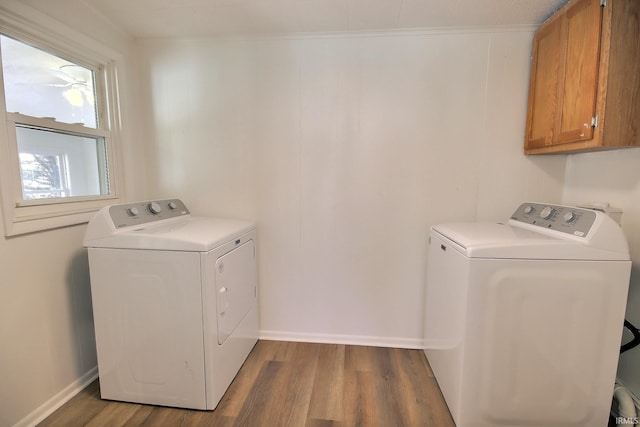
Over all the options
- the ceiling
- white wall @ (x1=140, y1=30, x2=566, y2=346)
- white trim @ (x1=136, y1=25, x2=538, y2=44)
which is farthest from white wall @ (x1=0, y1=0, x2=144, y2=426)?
white wall @ (x1=140, y1=30, x2=566, y2=346)

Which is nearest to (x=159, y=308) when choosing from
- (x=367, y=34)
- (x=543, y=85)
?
(x=367, y=34)

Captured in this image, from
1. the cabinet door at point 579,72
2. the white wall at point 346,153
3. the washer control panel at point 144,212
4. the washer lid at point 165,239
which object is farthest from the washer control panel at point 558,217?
the washer control panel at point 144,212

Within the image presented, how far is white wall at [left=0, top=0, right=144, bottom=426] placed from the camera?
1.34 metres

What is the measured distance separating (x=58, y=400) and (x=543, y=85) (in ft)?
10.6

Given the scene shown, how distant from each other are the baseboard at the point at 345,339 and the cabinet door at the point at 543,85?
1.55 m

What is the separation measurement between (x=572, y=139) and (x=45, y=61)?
283cm

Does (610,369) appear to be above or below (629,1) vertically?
below

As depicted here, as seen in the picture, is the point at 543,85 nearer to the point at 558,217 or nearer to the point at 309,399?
the point at 558,217

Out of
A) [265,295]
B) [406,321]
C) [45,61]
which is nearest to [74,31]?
[45,61]

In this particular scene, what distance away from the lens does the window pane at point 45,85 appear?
1406mm

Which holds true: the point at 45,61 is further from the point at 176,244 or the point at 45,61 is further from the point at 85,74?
the point at 176,244

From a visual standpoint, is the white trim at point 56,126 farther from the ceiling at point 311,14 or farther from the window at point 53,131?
the ceiling at point 311,14

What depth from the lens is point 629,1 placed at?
128 centimetres

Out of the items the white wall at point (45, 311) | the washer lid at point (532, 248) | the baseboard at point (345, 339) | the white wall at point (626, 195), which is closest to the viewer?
the washer lid at point (532, 248)
